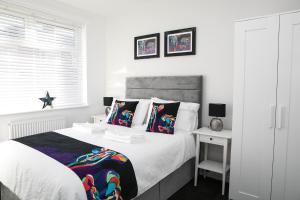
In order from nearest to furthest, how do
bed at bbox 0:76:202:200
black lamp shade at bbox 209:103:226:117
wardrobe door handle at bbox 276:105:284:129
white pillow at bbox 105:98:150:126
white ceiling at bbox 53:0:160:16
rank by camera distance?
bed at bbox 0:76:202:200
wardrobe door handle at bbox 276:105:284:129
black lamp shade at bbox 209:103:226:117
white pillow at bbox 105:98:150:126
white ceiling at bbox 53:0:160:16

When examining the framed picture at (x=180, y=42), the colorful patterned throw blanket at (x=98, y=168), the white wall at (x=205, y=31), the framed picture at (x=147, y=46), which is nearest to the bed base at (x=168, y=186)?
the colorful patterned throw blanket at (x=98, y=168)

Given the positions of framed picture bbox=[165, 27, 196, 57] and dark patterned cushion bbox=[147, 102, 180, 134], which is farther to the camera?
framed picture bbox=[165, 27, 196, 57]

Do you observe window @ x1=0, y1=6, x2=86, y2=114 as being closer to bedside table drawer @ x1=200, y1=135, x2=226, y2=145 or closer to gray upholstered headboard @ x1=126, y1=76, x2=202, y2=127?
gray upholstered headboard @ x1=126, y1=76, x2=202, y2=127

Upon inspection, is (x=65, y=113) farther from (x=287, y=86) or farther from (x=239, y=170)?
(x=287, y=86)

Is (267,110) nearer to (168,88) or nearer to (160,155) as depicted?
(160,155)

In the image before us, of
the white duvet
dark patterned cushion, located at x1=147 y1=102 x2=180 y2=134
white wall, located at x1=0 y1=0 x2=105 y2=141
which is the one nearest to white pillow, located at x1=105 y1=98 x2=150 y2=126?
dark patterned cushion, located at x1=147 y1=102 x2=180 y2=134

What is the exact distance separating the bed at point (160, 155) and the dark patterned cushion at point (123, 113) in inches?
18.3

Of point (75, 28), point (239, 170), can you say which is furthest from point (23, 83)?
point (239, 170)

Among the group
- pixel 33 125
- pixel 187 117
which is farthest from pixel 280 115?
pixel 33 125

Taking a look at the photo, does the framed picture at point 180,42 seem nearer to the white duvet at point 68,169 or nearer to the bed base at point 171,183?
the white duvet at point 68,169

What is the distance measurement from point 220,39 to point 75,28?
268cm

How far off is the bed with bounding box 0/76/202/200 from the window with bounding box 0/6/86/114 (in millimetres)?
1148

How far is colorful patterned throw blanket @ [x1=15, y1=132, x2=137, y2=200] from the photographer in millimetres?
1517

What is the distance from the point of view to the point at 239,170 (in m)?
2.35
